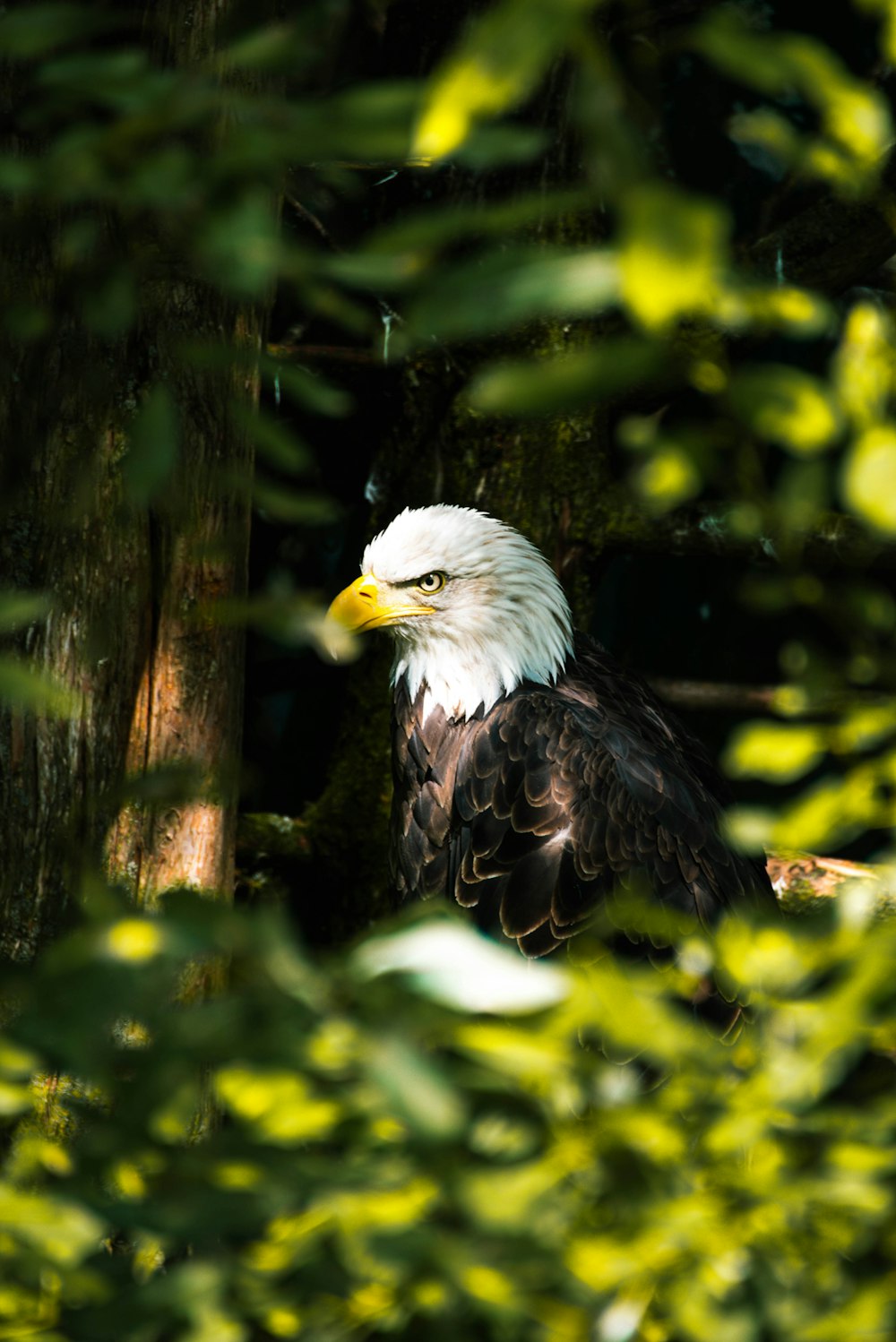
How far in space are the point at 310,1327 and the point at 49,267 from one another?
181 centimetres

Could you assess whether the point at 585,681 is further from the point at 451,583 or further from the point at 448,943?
the point at 448,943

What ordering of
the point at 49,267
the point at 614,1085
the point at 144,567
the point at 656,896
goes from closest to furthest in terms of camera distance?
1. the point at 614,1085
2. the point at 49,267
3. the point at 144,567
4. the point at 656,896

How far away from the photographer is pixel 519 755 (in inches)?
113

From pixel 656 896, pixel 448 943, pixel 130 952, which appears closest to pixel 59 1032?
pixel 130 952

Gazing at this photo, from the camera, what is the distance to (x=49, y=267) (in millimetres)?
2068

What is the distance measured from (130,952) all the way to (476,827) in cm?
230

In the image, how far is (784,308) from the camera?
0.61 meters

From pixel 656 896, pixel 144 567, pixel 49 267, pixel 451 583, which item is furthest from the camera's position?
pixel 451 583

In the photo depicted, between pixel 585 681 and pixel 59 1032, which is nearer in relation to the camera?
pixel 59 1032

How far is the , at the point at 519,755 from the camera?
279cm

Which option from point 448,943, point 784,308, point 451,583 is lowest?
point 451,583

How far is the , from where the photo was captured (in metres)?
2.79


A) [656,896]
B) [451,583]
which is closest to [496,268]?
[656,896]

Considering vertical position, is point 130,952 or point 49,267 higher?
point 130,952
